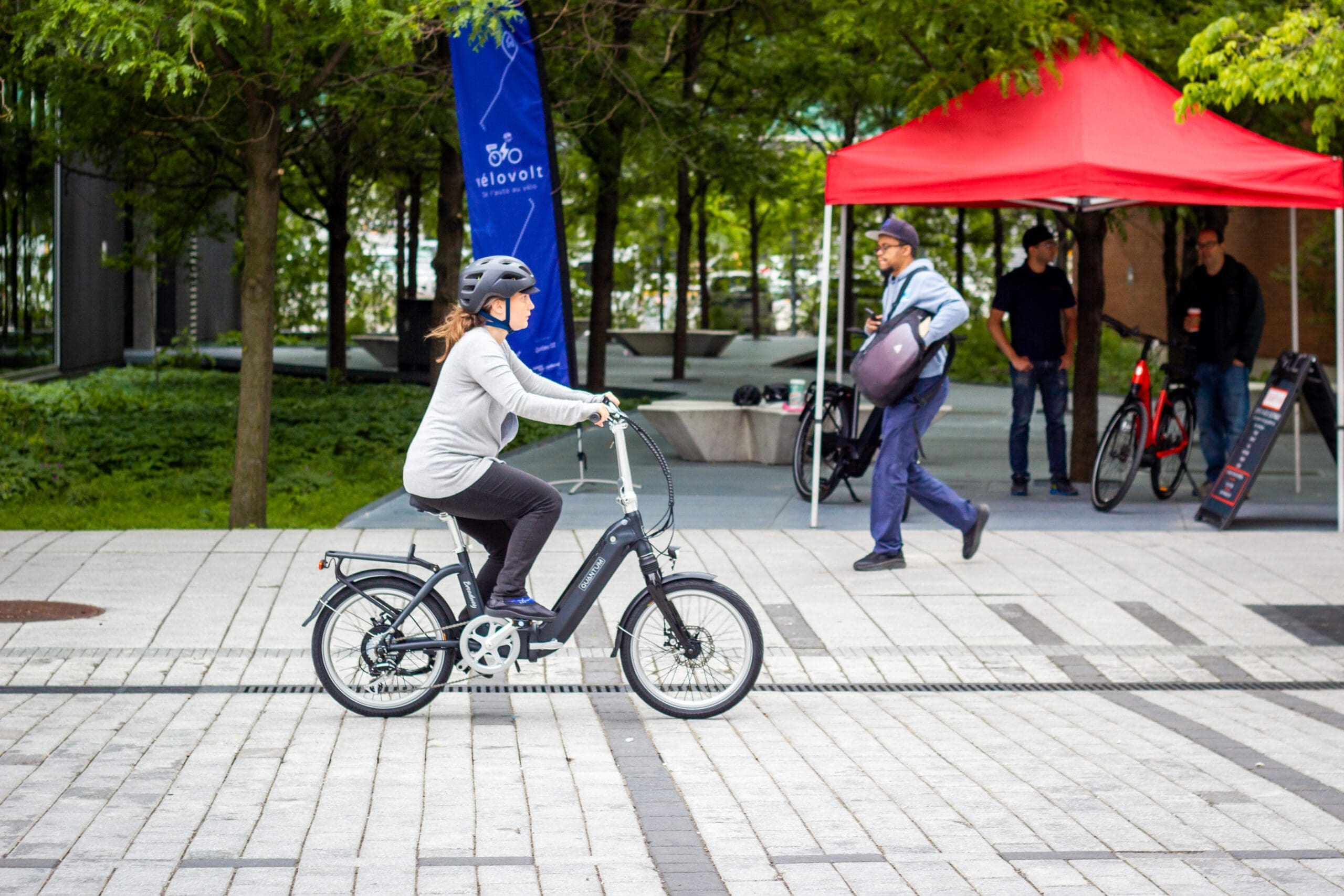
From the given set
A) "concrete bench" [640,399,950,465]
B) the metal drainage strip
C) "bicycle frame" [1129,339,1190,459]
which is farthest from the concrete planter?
the metal drainage strip

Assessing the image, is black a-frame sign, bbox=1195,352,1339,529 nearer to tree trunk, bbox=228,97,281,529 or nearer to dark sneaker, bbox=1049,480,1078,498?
dark sneaker, bbox=1049,480,1078,498

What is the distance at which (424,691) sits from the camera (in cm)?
624

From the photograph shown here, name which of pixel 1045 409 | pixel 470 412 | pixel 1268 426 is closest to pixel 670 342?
pixel 1045 409

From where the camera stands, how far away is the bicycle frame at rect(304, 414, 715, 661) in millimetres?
6074

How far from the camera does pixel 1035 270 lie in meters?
12.0

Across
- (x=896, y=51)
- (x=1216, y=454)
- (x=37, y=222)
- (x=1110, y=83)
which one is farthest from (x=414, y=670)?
(x=37, y=222)

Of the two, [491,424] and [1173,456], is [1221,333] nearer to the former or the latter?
[1173,456]

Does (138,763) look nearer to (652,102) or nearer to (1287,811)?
(1287,811)

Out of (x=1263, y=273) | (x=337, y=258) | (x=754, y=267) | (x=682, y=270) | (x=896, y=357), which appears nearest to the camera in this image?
(x=896, y=357)

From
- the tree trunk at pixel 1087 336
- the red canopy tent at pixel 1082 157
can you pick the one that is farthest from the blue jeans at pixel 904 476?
the tree trunk at pixel 1087 336

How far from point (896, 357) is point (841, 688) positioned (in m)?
2.34

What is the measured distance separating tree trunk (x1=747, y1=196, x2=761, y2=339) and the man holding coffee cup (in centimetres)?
2506

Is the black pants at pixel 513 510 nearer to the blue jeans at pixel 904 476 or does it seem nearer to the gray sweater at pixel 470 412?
the gray sweater at pixel 470 412

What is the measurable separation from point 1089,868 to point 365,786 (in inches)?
87.8
